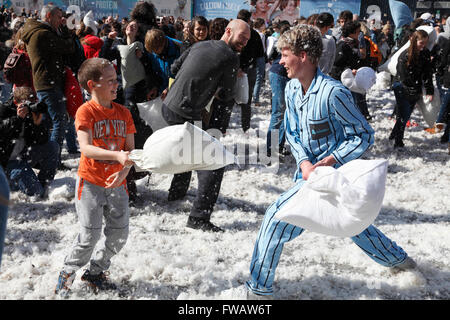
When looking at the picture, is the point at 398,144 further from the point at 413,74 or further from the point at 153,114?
the point at 153,114

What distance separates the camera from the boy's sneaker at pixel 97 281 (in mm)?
2869

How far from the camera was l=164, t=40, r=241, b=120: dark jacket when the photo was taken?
145 inches

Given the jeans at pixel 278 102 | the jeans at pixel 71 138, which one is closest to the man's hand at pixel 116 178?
the jeans at pixel 71 138

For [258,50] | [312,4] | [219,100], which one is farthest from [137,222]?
[312,4]

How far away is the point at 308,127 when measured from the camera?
265cm

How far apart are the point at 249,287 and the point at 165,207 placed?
197 centimetres

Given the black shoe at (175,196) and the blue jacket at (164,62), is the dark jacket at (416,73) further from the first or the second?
the black shoe at (175,196)

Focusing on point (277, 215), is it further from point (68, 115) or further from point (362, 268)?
point (68, 115)

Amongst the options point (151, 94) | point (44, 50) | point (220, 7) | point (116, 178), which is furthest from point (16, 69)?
point (220, 7)

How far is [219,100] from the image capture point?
418 centimetres

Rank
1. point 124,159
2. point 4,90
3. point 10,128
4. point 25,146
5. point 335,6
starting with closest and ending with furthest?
point 124,159
point 10,128
point 25,146
point 4,90
point 335,6

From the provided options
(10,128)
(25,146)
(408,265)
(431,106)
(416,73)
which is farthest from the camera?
(431,106)

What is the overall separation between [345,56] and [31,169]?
4709 millimetres

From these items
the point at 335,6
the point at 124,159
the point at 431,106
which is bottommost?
the point at 431,106
